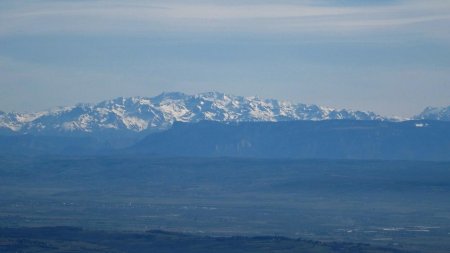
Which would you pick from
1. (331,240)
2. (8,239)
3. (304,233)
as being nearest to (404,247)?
(331,240)

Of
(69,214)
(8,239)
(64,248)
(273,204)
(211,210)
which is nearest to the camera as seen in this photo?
(64,248)

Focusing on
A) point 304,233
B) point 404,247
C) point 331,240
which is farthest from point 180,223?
point 404,247

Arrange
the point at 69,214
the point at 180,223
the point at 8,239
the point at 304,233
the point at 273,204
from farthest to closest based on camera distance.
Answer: the point at 273,204
the point at 69,214
the point at 180,223
the point at 304,233
the point at 8,239

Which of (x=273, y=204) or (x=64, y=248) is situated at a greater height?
(x=273, y=204)

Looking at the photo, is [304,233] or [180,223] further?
[180,223]

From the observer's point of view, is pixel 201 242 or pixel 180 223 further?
pixel 180 223

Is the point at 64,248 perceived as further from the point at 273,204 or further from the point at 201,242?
the point at 273,204

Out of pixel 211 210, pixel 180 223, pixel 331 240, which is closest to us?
pixel 331 240

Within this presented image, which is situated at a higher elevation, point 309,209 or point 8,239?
point 309,209

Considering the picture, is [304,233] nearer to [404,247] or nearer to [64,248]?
[404,247]
